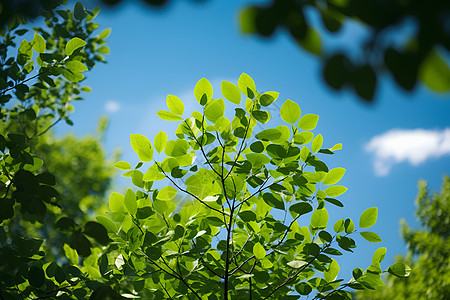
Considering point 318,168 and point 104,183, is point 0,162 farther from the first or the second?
point 104,183

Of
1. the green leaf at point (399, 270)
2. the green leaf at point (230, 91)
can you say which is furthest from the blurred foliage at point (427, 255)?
the green leaf at point (230, 91)

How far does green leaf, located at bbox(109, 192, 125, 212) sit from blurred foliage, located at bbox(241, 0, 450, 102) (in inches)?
63.1

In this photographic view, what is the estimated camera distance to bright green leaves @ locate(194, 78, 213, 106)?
73.9 inches

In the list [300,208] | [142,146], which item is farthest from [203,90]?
[300,208]

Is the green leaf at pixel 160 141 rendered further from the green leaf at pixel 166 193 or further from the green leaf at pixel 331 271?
the green leaf at pixel 331 271

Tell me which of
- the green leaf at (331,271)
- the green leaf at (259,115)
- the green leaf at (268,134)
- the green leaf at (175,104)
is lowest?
the green leaf at (331,271)

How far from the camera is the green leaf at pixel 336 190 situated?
2006 mm

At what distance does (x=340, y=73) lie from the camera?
0.63 metres

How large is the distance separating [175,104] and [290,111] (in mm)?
614

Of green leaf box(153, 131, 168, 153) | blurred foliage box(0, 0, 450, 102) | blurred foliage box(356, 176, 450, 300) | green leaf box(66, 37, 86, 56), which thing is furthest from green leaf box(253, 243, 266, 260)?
blurred foliage box(356, 176, 450, 300)

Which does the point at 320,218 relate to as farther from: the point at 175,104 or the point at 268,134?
the point at 175,104

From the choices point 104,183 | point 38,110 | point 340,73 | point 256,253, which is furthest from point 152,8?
point 104,183

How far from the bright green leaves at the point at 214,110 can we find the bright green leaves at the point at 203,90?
1.2 inches

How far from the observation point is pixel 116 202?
2051 mm
